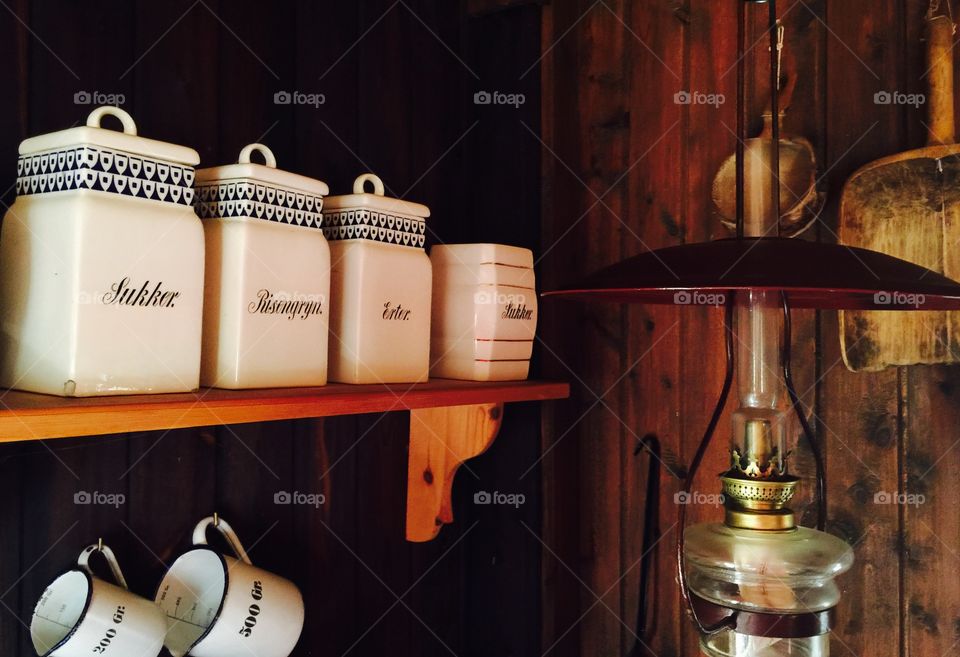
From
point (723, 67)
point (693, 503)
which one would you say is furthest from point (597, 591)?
point (723, 67)

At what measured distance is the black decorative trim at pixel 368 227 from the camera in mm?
1075

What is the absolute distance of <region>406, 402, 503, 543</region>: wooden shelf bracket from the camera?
1.35 m

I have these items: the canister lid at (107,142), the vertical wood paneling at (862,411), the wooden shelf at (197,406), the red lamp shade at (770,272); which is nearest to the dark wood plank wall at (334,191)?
the canister lid at (107,142)

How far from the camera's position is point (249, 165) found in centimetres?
89

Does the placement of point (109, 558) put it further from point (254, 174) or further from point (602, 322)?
point (602, 322)

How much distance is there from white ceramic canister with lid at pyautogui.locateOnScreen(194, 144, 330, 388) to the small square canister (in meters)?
0.35

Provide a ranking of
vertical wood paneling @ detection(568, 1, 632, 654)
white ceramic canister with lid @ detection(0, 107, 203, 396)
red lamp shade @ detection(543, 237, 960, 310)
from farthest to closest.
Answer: vertical wood paneling @ detection(568, 1, 632, 654) < white ceramic canister with lid @ detection(0, 107, 203, 396) < red lamp shade @ detection(543, 237, 960, 310)

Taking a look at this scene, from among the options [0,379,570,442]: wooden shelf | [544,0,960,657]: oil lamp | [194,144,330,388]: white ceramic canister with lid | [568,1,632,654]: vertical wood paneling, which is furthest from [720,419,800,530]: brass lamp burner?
[568,1,632,654]: vertical wood paneling

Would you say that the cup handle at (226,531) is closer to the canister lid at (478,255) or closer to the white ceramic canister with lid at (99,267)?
the white ceramic canister with lid at (99,267)

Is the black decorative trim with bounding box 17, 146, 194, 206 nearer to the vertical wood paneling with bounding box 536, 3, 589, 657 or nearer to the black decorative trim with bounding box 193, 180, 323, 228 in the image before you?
the black decorative trim with bounding box 193, 180, 323, 228

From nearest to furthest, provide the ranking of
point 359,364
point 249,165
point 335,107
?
point 249,165 → point 359,364 → point 335,107

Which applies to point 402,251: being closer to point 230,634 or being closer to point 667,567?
point 230,634

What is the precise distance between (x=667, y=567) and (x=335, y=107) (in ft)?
3.44

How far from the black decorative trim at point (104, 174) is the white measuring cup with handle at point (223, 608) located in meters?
0.46
